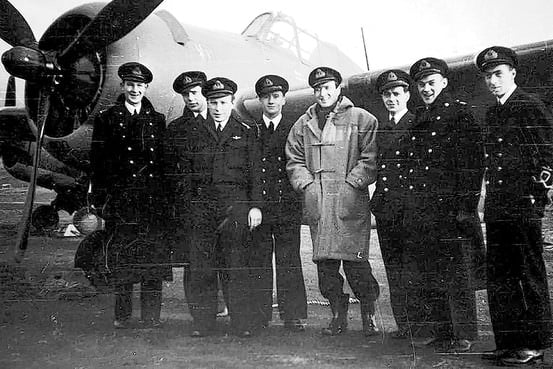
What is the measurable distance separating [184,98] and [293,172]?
0.62m

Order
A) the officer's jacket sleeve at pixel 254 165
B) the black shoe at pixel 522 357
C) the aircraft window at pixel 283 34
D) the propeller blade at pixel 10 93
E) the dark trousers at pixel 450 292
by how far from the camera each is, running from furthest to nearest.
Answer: the aircraft window at pixel 283 34, the propeller blade at pixel 10 93, the officer's jacket sleeve at pixel 254 165, the dark trousers at pixel 450 292, the black shoe at pixel 522 357

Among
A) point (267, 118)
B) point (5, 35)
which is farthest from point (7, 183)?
point (267, 118)

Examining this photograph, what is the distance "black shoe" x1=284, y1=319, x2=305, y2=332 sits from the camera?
2098mm

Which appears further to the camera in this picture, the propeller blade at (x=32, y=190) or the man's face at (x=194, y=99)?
the man's face at (x=194, y=99)

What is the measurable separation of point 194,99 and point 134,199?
0.52 meters

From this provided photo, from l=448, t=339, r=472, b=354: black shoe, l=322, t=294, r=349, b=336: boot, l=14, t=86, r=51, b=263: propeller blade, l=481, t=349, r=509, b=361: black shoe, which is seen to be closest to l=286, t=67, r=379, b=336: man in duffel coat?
l=322, t=294, r=349, b=336: boot

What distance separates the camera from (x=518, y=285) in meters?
1.93

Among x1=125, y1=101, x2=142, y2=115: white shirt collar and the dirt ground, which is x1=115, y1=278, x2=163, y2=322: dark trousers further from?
x1=125, y1=101, x2=142, y2=115: white shirt collar

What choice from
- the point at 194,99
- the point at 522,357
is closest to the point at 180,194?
the point at 194,99

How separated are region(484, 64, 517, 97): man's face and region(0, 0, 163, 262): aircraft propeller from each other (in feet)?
4.55

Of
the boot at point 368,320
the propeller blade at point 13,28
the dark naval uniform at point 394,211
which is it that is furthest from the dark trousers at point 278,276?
the propeller blade at point 13,28

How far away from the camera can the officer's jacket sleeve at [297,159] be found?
6.86 ft

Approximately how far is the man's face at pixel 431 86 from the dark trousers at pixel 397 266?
1.64 feet

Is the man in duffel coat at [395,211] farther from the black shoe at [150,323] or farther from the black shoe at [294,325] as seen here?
the black shoe at [150,323]
